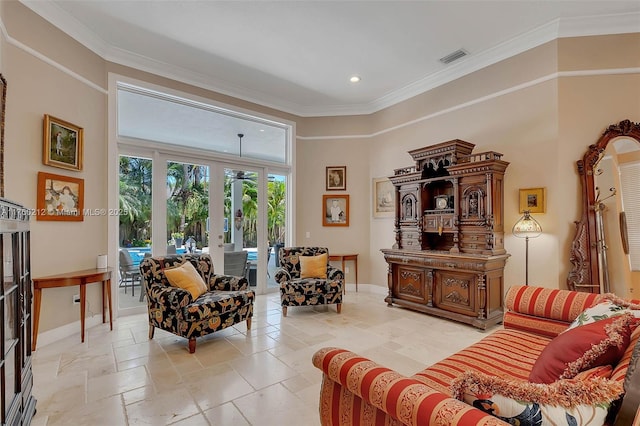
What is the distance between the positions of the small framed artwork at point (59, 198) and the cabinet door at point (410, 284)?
420 cm

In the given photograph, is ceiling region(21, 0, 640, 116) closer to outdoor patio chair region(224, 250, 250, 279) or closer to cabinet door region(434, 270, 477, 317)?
outdoor patio chair region(224, 250, 250, 279)

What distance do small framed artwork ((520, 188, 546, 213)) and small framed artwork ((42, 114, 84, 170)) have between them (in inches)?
208

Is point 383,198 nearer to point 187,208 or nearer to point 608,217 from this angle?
point 608,217

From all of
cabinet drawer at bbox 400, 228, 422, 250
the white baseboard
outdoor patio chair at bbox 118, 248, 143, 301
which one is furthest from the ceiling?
the white baseboard

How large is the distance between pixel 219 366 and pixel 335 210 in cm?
364

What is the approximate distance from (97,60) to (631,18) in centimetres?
618

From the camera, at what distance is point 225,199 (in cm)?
514

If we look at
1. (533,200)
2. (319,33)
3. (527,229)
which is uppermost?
(319,33)

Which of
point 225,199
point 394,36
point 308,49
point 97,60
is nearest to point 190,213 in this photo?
point 225,199

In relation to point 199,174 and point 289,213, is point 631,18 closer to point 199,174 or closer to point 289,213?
point 289,213

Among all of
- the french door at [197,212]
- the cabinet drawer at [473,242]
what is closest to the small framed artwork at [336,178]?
the french door at [197,212]

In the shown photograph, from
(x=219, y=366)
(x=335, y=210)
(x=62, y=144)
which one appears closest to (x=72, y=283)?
(x=62, y=144)

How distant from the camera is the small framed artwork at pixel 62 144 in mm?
3256

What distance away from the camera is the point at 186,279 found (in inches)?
130
